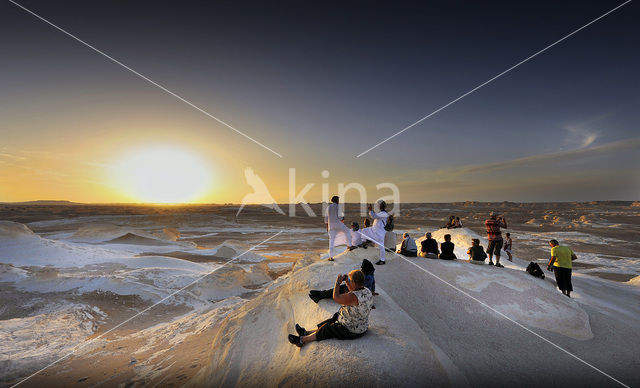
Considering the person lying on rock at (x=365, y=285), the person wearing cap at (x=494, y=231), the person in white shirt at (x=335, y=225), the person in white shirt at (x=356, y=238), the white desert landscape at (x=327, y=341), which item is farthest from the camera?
the person wearing cap at (x=494, y=231)

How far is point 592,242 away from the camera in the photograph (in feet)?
85.7

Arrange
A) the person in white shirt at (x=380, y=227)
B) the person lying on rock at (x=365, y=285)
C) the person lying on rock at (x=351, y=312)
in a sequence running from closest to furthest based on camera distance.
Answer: the person lying on rock at (x=351, y=312)
the person lying on rock at (x=365, y=285)
the person in white shirt at (x=380, y=227)

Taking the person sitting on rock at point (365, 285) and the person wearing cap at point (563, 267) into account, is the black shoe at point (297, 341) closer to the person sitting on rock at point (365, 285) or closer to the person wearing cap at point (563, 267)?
the person sitting on rock at point (365, 285)

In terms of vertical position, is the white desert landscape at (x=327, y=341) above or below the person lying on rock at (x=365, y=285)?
below

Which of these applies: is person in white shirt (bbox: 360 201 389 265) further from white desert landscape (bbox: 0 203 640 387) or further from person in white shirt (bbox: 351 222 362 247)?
person in white shirt (bbox: 351 222 362 247)

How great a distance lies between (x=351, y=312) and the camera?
4340 millimetres

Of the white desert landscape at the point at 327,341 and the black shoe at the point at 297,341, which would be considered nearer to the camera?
the white desert landscape at the point at 327,341

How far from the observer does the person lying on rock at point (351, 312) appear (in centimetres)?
424

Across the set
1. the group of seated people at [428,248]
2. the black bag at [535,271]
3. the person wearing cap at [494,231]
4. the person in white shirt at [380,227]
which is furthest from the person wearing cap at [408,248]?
the black bag at [535,271]

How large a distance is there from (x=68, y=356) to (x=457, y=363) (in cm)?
897

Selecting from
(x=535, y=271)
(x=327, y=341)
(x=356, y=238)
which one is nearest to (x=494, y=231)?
(x=535, y=271)

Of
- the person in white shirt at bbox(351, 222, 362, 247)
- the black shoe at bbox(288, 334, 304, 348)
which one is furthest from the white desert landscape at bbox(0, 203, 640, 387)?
the person in white shirt at bbox(351, 222, 362, 247)

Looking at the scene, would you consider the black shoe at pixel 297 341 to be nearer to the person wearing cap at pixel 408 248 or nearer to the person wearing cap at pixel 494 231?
the person wearing cap at pixel 408 248

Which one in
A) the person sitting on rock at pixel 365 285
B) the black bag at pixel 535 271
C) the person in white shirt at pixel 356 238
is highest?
the person in white shirt at pixel 356 238
